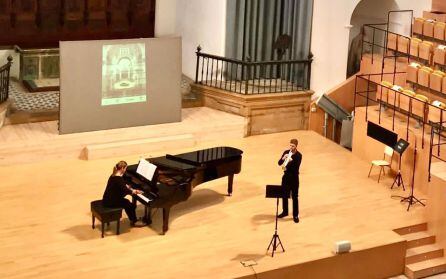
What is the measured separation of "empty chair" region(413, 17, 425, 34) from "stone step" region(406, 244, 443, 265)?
A: 4999 millimetres

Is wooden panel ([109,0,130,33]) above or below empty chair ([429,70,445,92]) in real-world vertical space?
above

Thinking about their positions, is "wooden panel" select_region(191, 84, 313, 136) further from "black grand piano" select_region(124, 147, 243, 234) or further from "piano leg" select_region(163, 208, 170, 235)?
"piano leg" select_region(163, 208, 170, 235)

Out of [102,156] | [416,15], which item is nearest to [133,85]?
[102,156]

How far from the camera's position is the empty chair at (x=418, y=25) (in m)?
14.5

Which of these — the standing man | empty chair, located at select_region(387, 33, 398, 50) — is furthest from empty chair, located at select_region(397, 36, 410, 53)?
the standing man

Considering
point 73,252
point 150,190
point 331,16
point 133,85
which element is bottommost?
point 73,252

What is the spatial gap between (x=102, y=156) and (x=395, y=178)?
4582mm

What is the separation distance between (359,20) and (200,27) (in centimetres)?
324

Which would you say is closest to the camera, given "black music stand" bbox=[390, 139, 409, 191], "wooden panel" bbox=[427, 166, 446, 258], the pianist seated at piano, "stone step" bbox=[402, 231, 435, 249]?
the pianist seated at piano

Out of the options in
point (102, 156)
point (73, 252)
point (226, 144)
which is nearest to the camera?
point (73, 252)

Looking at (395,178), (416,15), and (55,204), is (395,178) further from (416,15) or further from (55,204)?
(55,204)

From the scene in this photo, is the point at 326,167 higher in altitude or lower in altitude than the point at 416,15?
lower

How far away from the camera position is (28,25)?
1508 centimetres

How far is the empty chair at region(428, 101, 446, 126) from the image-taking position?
39.6ft
